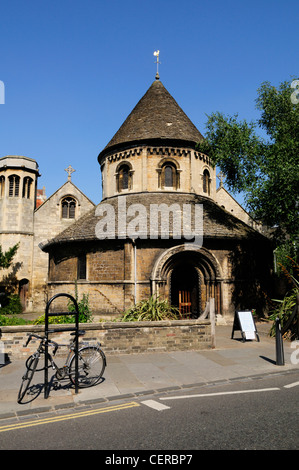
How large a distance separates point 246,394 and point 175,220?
11.6 metres

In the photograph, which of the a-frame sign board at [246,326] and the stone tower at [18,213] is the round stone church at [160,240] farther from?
the stone tower at [18,213]

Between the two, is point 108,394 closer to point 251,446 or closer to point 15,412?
point 15,412

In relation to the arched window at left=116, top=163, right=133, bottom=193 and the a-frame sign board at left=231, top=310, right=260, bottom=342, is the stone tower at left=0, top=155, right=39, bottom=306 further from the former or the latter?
the a-frame sign board at left=231, top=310, right=260, bottom=342

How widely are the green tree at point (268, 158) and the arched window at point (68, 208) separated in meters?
14.3

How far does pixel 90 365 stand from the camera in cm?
762

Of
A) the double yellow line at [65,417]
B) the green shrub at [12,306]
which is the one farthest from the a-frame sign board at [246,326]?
the green shrub at [12,306]

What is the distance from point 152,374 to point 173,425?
3.00 meters

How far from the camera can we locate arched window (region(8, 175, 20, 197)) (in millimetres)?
26766

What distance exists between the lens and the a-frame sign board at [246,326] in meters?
12.4

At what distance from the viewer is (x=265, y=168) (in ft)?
49.1

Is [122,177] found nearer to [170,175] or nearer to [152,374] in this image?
[170,175]
